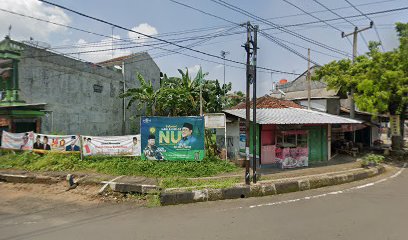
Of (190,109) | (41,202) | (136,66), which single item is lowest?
(41,202)

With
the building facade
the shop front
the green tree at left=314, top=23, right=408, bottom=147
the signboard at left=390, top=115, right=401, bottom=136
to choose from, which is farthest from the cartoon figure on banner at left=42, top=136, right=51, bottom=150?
the signboard at left=390, top=115, right=401, bottom=136

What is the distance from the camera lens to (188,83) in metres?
22.3

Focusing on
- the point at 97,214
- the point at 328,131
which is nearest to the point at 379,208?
the point at 97,214

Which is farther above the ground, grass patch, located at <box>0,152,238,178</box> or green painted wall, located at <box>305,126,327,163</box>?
green painted wall, located at <box>305,126,327,163</box>

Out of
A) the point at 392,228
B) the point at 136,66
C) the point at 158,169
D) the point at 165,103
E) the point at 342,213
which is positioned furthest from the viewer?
the point at 136,66

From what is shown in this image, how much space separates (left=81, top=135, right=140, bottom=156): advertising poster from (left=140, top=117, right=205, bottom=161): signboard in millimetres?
460

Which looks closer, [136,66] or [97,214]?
[97,214]

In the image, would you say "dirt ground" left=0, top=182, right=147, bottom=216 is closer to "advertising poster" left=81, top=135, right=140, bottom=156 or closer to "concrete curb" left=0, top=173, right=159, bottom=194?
"concrete curb" left=0, top=173, right=159, bottom=194

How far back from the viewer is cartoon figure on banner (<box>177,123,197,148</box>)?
1353 centimetres

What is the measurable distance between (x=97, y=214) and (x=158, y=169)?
4.44 meters

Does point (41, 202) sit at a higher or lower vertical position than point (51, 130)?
lower

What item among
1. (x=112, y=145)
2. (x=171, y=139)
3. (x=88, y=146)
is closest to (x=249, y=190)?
(x=171, y=139)

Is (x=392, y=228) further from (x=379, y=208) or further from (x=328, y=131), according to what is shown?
(x=328, y=131)

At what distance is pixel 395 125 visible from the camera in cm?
1919
